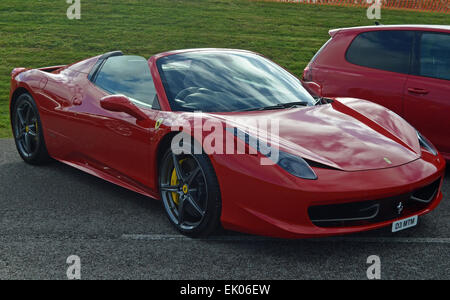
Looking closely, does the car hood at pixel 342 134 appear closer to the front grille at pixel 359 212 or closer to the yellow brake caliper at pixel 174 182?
the front grille at pixel 359 212

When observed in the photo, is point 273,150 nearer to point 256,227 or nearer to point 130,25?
point 256,227

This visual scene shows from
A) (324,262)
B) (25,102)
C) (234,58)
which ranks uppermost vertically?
(234,58)

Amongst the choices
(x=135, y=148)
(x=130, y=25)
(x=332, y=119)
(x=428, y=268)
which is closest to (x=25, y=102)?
(x=135, y=148)

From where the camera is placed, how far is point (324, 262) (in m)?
3.89

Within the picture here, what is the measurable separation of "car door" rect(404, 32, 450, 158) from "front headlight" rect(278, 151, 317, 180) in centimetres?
258

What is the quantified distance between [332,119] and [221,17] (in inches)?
584

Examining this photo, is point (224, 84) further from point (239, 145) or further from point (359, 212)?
point (359, 212)

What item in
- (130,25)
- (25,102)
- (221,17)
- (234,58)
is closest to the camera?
(234,58)

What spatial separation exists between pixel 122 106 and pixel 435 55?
132 inches

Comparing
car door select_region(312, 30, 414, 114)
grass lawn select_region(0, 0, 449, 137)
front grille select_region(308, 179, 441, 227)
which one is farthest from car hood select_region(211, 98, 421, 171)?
grass lawn select_region(0, 0, 449, 137)

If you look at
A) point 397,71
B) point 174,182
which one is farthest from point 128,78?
point 397,71

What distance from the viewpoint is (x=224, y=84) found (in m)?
4.94

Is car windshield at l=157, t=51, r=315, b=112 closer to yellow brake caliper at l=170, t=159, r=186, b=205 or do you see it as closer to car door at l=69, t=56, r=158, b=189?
car door at l=69, t=56, r=158, b=189

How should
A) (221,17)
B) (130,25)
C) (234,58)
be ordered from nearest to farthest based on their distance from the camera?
1. (234,58)
2. (130,25)
3. (221,17)
